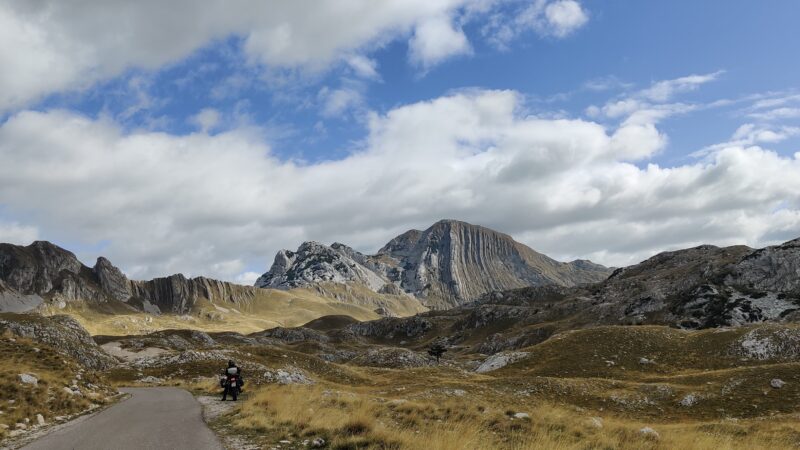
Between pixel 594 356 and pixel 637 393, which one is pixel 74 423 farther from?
pixel 594 356

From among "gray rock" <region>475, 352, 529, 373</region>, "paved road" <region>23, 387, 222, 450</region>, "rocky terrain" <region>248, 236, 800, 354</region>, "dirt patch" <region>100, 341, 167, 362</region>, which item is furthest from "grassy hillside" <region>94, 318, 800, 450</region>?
"dirt patch" <region>100, 341, 167, 362</region>

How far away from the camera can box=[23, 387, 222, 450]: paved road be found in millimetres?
15664

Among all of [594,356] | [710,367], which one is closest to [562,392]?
[594,356]

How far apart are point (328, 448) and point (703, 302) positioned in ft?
377

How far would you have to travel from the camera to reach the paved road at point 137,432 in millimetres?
15664

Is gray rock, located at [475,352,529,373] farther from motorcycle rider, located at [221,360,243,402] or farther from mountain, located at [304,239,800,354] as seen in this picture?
mountain, located at [304,239,800,354]

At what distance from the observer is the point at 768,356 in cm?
5638

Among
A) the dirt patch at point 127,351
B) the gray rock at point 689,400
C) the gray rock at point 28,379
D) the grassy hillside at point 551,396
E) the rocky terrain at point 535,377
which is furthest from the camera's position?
the dirt patch at point 127,351

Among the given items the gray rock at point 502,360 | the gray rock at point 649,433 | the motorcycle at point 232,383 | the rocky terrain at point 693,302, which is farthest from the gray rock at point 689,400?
the rocky terrain at point 693,302

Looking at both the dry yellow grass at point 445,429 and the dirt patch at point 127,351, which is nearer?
the dry yellow grass at point 445,429

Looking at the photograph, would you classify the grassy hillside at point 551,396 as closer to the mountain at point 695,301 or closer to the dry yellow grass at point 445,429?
the dry yellow grass at point 445,429

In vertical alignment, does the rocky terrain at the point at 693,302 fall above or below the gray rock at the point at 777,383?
above

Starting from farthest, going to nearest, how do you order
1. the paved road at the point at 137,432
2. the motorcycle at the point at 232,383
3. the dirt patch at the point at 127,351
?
the dirt patch at the point at 127,351, the motorcycle at the point at 232,383, the paved road at the point at 137,432

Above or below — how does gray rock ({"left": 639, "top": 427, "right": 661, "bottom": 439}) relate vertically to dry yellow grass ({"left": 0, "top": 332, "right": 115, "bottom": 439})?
below
